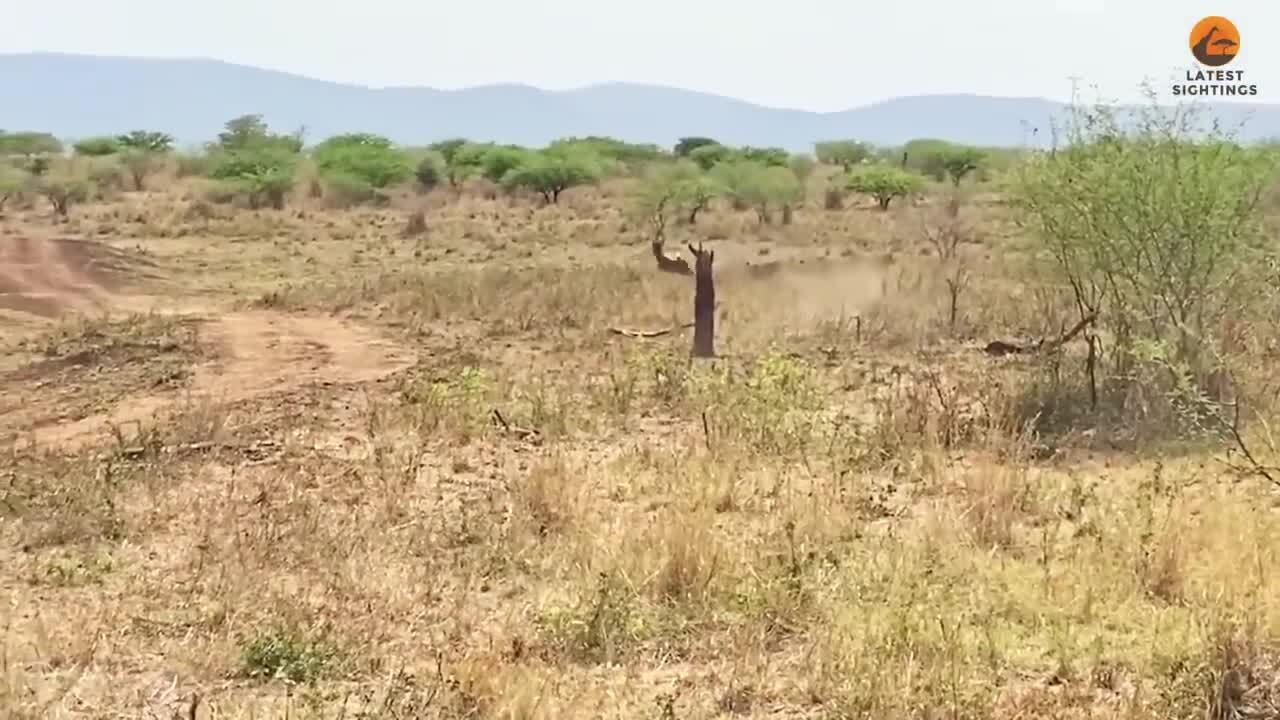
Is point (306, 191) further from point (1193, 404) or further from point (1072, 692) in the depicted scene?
point (1072, 692)

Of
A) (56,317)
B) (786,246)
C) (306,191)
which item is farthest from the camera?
(306,191)

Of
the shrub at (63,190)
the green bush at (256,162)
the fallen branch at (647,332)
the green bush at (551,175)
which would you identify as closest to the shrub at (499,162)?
the green bush at (551,175)

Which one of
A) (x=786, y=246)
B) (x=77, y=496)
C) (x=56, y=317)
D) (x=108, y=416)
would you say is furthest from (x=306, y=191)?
(x=77, y=496)

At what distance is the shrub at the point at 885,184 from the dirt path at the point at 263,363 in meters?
22.8

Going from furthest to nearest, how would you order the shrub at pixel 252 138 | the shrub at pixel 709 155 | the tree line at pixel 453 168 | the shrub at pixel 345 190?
the shrub at pixel 252 138, the shrub at pixel 709 155, the shrub at pixel 345 190, the tree line at pixel 453 168

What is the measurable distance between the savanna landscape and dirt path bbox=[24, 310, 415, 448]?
3.1 inches

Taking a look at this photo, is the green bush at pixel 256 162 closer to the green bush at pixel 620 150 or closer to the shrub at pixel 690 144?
the green bush at pixel 620 150

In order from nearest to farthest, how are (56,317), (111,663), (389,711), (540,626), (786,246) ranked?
(389,711), (111,663), (540,626), (56,317), (786,246)

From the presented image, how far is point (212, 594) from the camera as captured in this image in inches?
228

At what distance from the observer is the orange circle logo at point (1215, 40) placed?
46.6ft

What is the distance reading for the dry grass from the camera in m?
4.76

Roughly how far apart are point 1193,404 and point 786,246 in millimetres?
17526

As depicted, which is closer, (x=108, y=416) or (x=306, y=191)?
(x=108, y=416)

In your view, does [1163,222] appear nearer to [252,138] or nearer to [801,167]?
[801,167]
